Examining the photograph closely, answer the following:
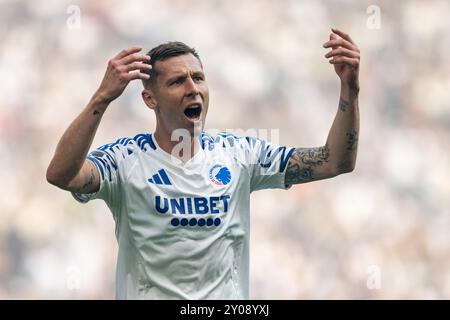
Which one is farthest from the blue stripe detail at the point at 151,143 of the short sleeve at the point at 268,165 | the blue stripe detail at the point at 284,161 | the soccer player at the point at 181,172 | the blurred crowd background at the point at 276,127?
the blurred crowd background at the point at 276,127

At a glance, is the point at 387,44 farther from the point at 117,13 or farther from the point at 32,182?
the point at 32,182

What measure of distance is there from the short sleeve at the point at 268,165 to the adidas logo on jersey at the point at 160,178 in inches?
15.0

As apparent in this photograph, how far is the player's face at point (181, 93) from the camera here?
328cm

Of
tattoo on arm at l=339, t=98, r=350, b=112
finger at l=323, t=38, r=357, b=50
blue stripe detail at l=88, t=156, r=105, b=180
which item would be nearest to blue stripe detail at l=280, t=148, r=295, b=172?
tattoo on arm at l=339, t=98, r=350, b=112

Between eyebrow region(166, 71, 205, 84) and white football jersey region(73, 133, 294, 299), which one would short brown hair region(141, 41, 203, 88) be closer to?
eyebrow region(166, 71, 205, 84)

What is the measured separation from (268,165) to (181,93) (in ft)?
1.63

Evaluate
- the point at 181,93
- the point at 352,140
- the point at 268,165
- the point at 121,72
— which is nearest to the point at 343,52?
the point at 352,140

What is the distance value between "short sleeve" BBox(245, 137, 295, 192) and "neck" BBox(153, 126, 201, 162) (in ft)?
0.82

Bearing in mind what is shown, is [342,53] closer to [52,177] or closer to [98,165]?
[98,165]

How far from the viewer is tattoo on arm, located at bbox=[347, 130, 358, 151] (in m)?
3.09

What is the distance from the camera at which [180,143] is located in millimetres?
3348

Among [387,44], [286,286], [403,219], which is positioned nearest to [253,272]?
[286,286]

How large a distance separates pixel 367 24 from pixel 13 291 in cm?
440
